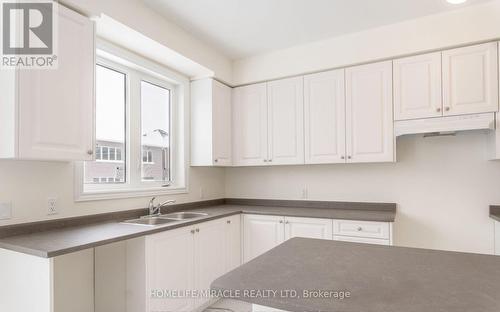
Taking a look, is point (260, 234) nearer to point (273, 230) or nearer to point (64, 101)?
point (273, 230)

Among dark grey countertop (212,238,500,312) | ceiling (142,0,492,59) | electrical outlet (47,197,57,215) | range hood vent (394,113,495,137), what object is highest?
ceiling (142,0,492,59)

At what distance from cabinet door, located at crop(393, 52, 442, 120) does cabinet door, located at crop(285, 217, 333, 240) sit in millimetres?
1162

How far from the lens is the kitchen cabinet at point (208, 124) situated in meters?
3.25

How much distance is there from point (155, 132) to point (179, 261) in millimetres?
1373

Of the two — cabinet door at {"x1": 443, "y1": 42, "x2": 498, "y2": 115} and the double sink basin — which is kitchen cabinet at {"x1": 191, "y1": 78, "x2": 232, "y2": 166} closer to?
the double sink basin

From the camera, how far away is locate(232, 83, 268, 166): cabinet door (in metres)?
3.40

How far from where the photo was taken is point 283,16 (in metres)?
2.56

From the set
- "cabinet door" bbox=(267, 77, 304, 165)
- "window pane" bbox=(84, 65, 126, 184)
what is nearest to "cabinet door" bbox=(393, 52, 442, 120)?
"cabinet door" bbox=(267, 77, 304, 165)

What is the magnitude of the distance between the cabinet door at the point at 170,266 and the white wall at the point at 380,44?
197 cm

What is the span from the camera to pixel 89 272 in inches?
87.3

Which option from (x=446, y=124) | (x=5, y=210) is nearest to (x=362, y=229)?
(x=446, y=124)

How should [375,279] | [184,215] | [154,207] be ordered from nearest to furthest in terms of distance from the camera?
1. [375,279]
2. [154,207]
3. [184,215]

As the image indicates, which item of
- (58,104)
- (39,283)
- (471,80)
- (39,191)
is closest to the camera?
(39,283)

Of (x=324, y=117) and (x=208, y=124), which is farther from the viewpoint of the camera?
(x=208, y=124)
